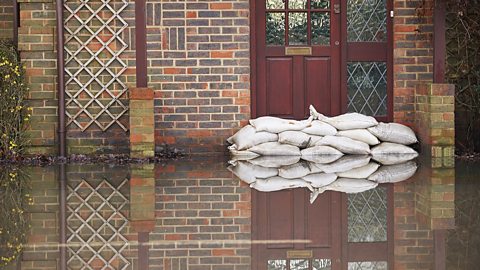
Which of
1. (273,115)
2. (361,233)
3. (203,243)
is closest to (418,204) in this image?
(361,233)

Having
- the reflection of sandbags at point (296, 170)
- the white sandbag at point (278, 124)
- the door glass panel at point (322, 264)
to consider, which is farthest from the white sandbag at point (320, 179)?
the door glass panel at point (322, 264)

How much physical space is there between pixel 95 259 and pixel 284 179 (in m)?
3.83

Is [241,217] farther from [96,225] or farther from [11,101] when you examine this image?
[11,101]

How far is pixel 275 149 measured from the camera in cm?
1199

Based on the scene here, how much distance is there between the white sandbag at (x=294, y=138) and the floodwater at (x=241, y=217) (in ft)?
1.66

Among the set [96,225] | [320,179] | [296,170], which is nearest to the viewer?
[96,225]

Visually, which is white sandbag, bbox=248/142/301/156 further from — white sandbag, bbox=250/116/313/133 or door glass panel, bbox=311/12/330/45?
door glass panel, bbox=311/12/330/45

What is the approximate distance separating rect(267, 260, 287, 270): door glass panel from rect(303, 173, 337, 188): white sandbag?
10.5 feet

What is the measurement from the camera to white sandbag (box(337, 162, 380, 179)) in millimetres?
10328

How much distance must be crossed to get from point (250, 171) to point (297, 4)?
272cm

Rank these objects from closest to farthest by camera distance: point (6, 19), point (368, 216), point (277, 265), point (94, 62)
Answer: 1. point (277, 265)
2. point (368, 216)
3. point (94, 62)
4. point (6, 19)

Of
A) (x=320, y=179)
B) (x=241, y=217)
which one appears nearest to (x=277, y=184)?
(x=320, y=179)

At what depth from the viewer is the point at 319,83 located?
12.8m

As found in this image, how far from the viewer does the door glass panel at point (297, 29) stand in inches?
501
